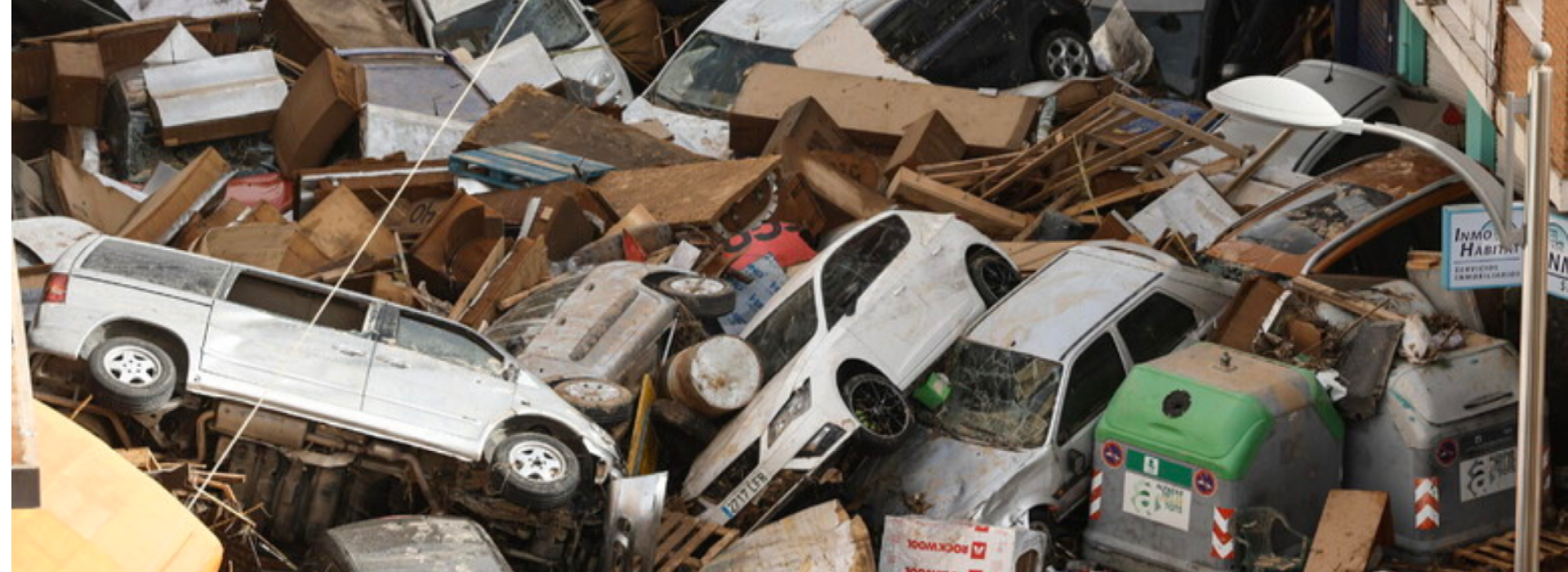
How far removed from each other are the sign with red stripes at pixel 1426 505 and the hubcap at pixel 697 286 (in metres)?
4.72

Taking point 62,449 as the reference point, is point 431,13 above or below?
below

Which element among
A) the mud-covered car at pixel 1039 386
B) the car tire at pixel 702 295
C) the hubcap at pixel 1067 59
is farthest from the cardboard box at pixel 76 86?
the mud-covered car at pixel 1039 386

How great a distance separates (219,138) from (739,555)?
8.74 metres

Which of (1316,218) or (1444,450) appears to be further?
(1316,218)

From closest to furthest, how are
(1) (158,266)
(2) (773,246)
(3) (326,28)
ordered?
(1) (158,266) < (2) (773,246) < (3) (326,28)

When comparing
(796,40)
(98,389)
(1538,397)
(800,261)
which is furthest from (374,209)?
(1538,397)

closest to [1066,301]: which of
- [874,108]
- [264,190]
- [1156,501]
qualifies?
[1156,501]

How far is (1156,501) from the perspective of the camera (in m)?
13.9

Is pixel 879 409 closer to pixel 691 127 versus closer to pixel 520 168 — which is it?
pixel 520 168

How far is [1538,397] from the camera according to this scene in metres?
10.4

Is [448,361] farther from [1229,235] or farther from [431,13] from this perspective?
[431,13]

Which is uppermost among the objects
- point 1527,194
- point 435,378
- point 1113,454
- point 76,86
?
point 1527,194

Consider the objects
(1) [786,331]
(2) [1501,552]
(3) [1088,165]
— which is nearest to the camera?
(2) [1501,552]

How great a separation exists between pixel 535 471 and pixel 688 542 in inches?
40.9
